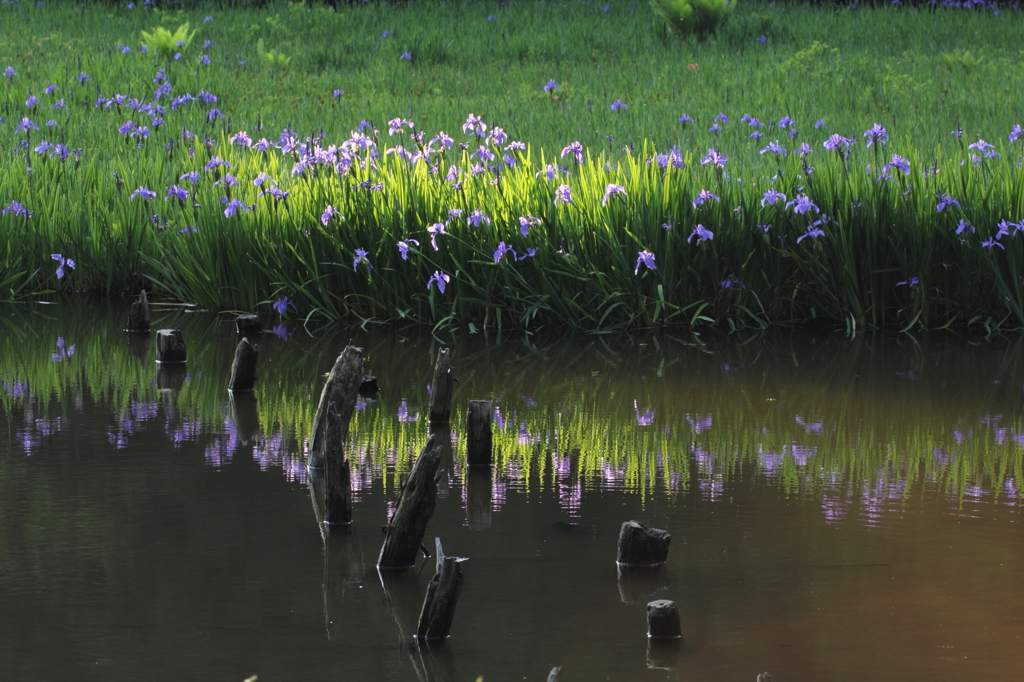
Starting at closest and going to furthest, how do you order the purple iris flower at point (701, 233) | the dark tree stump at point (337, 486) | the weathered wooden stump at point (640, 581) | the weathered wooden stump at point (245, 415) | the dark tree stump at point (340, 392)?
the weathered wooden stump at point (640, 581) → the dark tree stump at point (337, 486) → the dark tree stump at point (340, 392) → the weathered wooden stump at point (245, 415) → the purple iris flower at point (701, 233)

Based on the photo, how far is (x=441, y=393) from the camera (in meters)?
4.09

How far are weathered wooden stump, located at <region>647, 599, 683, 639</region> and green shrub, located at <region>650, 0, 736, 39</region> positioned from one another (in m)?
11.3

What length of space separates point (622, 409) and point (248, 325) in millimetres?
2294

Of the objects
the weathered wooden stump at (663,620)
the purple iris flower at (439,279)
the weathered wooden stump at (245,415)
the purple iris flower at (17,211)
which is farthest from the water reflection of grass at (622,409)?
the purple iris flower at (17,211)

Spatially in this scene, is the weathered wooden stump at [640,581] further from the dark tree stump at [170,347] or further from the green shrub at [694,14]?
the green shrub at [694,14]

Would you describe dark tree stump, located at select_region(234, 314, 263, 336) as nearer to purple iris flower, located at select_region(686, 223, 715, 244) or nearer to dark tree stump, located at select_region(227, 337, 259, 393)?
dark tree stump, located at select_region(227, 337, 259, 393)

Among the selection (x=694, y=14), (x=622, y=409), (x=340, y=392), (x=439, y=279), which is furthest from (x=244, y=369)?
(x=694, y=14)

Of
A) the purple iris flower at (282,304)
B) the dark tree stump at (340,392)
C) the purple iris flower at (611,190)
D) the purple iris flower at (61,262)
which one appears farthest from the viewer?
the purple iris flower at (61,262)

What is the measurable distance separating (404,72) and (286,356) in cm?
685

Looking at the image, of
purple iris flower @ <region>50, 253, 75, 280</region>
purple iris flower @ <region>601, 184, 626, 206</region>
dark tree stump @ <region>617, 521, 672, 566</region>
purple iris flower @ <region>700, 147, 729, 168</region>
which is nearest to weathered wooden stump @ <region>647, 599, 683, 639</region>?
dark tree stump @ <region>617, 521, 672, 566</region>

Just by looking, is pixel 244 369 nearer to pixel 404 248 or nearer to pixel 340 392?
pixel 340 392

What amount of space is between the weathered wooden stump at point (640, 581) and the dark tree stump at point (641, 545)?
0.05 ft

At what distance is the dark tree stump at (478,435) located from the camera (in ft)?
12.0

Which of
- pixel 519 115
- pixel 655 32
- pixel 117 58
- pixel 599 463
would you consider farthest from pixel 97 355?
pixel 655 32
